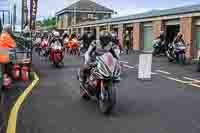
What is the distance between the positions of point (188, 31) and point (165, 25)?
522cm

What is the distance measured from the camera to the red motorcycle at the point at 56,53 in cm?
2105

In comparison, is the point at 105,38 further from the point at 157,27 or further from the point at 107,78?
the point at 157,27

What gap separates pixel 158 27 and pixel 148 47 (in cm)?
324

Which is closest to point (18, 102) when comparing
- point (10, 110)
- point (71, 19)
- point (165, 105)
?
point (10, 110)

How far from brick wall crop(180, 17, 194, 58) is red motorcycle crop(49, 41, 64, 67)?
1041 centimetres

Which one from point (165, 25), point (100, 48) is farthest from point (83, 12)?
point (100, 48)

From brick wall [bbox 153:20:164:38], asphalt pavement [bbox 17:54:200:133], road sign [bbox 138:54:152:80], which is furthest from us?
brick wall [bbox 153:20:164:38]

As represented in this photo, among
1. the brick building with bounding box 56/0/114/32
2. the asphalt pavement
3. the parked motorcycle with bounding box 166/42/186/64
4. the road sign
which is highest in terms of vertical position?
the brick building with bounding box 56/0/114/32

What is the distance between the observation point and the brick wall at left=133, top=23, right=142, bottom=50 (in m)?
40.3

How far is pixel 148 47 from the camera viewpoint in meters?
39.0

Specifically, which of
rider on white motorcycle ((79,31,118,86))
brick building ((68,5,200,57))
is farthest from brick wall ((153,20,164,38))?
rider on white motorcycle ((79,31,118,86))

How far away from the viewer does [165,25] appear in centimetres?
3541

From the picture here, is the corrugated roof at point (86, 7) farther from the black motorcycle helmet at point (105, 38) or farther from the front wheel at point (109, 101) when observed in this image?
the front wheel at point (109, 101)

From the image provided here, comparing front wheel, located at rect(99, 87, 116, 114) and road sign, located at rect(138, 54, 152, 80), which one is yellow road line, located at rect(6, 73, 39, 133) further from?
road sign, located at rect(138, 54, 152, 80)
